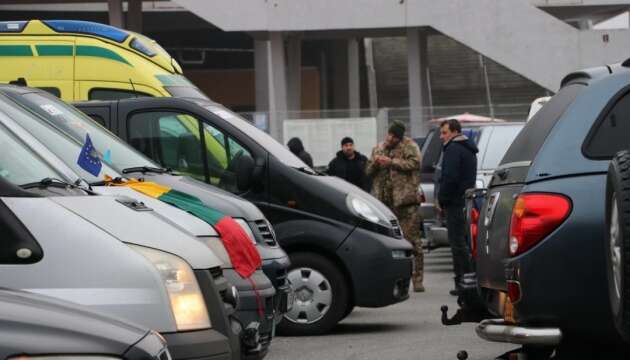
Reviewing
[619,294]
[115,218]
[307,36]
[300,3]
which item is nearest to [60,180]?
[115,218]

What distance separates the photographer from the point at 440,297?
15719 mm

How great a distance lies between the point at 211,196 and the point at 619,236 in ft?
13.7

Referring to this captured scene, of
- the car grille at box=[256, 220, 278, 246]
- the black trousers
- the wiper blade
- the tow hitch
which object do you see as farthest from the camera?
the black trousers

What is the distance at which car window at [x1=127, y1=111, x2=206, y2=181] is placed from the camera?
1198 cm

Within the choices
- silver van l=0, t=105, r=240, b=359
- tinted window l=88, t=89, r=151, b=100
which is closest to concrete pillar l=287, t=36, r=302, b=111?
tinted window l=88, t=89, r=151, b=100

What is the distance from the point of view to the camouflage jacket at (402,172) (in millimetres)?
16188

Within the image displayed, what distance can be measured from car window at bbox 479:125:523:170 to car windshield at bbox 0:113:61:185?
1161cm

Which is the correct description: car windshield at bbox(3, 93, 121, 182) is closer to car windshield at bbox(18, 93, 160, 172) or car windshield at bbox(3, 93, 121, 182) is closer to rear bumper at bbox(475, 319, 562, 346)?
car windshield at bbox(18, 93, 160, 172)

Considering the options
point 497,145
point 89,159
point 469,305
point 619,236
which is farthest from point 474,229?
point 497,145

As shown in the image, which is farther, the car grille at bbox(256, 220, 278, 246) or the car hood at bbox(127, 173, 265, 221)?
the car grille at bbox(256, 220, 278, 246)

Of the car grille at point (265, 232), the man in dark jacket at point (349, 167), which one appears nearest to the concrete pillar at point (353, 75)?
the man in dark jacket at point (349, 167)

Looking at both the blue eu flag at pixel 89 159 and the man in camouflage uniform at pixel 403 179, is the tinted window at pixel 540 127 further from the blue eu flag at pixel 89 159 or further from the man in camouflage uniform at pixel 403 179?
the man in camouflage uniform at pixel 403 179

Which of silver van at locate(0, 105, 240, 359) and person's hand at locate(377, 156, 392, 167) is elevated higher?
silver van at locate(0, 105, 240, 359)

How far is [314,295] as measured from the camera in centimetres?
1202
